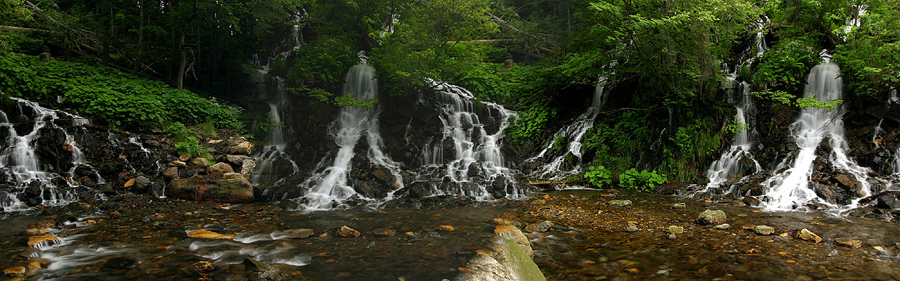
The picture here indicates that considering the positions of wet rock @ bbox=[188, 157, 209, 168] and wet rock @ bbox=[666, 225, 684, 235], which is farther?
wet rock @ bbox=[188, 157, 209, 168]

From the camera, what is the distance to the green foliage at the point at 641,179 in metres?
9.16

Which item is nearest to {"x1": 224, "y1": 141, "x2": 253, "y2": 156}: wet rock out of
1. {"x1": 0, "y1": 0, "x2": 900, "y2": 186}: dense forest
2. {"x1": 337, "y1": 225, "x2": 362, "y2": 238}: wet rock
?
{"x1": 0, "y1": 0, "x2": 900, "y2": 186}: dense forest

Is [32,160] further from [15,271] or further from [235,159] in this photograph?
[15,271]

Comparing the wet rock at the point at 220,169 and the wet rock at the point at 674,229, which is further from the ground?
the wet rock at the point at 220,169

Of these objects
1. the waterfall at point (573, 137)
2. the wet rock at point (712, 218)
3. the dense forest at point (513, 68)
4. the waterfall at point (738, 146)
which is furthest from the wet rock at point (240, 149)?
the waterfall at point (738, 146)

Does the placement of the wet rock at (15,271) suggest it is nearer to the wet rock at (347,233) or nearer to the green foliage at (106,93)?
the wet rock at (347,233)

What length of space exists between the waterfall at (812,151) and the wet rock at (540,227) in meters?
4.26

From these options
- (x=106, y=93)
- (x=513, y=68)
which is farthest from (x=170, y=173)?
(x=513, y=68)

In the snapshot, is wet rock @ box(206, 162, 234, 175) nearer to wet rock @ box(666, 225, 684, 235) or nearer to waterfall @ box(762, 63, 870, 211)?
wet rock @ box(666, 225, 684, 235)

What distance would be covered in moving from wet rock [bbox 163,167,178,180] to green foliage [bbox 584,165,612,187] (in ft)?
33.0

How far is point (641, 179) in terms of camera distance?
9430 mm

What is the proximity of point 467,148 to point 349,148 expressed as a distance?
3.85 m

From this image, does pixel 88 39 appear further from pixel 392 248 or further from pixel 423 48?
pixel 392 248

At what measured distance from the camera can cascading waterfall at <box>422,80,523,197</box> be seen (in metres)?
9.76
